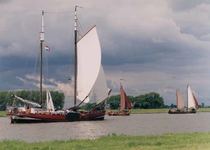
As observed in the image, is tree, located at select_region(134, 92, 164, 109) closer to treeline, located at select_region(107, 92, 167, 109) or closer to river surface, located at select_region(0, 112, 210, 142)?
treeline, located at select_region(107, 92, 167, 109)

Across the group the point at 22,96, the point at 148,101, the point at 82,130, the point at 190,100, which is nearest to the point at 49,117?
the point at 82,130

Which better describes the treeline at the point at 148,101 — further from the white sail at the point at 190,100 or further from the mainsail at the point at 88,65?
the mainsail at the point at 88,65

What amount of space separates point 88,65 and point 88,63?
39 centimetres

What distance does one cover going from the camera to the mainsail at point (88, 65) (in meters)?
58.8

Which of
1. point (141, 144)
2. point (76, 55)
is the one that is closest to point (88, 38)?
point (76, 55)

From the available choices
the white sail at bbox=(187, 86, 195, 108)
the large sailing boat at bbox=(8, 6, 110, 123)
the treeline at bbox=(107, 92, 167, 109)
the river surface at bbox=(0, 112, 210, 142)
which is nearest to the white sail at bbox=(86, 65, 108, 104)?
the large sailing boat at bbox=(8, 6, 110, 123)

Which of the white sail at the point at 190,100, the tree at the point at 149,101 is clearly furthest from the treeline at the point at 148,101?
the white sail at the point at 190,100

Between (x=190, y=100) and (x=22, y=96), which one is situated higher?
(x=22, y=96)

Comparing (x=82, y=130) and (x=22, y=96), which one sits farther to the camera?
(x=22, y=96)

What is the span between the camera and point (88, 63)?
59.2 m

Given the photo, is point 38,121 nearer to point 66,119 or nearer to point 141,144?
point 66,119

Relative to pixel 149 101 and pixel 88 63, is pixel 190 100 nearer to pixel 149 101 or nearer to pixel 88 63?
pixel 149 101

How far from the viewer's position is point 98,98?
61531 millimetres

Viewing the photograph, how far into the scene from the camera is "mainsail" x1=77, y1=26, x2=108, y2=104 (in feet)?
193
